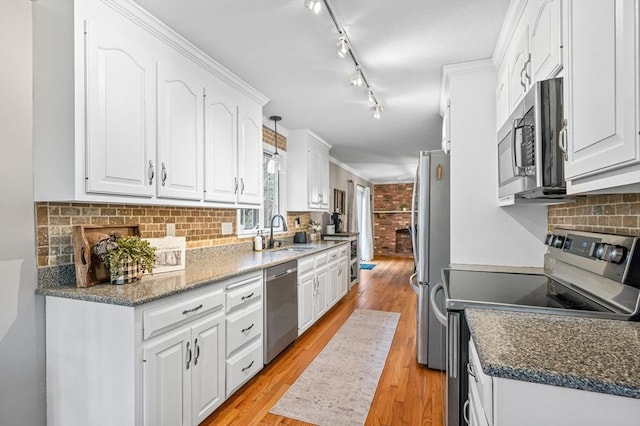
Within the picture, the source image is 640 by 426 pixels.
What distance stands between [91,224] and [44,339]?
611 mm

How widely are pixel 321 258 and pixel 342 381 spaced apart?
155cm

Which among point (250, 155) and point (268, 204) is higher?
point (250, 155)

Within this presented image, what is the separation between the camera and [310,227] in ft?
16.8

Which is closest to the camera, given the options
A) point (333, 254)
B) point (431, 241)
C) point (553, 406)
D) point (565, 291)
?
point (553, 406)

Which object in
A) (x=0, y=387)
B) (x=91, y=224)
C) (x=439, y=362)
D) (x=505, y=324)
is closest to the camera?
(x=505, y=324)

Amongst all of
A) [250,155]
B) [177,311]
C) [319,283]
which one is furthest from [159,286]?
[319,283]

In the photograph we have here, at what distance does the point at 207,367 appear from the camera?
74.9 inches

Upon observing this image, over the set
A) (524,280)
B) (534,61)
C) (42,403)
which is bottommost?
(42,403)

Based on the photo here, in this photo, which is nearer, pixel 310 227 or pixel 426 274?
pixel 426 274

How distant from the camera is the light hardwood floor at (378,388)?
201cm

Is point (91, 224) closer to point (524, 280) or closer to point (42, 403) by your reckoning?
point (42, 403)

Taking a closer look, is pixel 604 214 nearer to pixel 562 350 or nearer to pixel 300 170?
pixel 562 350

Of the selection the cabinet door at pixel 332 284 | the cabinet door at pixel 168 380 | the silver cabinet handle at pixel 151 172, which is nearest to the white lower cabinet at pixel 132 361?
the cabinet door at pixel 168 380

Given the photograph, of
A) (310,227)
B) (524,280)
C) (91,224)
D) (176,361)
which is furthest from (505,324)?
(310,227)
